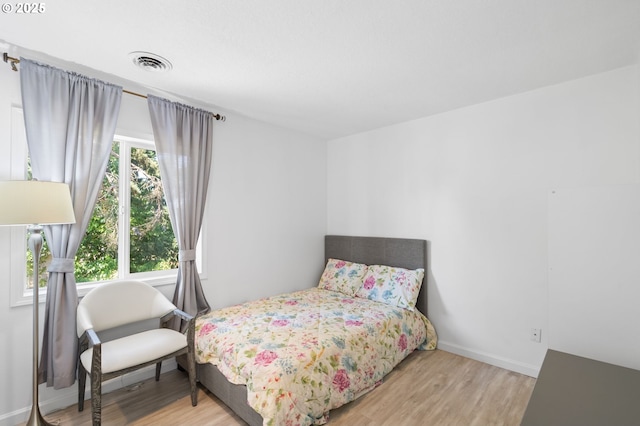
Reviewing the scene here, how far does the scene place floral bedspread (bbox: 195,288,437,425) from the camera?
1.84 metres

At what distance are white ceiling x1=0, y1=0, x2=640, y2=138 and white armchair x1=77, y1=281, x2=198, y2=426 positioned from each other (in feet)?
5.66

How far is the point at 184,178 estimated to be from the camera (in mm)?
2732

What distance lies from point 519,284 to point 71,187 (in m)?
3.69

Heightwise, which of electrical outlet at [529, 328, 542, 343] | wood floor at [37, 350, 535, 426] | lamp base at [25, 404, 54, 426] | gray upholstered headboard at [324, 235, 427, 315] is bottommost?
wood floor at [37, 350, 535, 426]

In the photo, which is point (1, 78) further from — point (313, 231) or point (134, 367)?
point (313, 231)

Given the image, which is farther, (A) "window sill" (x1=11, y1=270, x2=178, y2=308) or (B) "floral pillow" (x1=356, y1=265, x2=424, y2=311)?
(B) "floral pillow" (x1=356, y1=265, x2=424, y2=311)

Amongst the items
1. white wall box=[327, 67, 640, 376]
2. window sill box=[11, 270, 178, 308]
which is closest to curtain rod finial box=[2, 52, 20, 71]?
window sill box=[11, 270, 178, 308]

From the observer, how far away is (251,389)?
1853mm

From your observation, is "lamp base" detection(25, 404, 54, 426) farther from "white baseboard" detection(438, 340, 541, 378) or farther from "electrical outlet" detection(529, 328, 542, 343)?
"electrical outlet" detection(529, 328, 542, 343)

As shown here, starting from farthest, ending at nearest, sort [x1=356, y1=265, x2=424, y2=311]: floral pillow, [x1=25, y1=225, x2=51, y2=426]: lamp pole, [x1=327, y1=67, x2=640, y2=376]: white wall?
[x1=356, y1=265, x2=424, y2=311]: floral pillow < [x1=327, y1=67, x2=640, y2=376]: white wall < [x1=25, y1=225, x2=51, y2=426]: lamp pole

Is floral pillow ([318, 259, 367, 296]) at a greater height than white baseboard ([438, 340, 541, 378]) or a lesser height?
greater

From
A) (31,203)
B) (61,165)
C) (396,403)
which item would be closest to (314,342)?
(396,403)

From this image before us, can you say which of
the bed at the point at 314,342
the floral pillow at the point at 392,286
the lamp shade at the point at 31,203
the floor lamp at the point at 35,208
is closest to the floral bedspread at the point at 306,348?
the bed at the point at 314,342

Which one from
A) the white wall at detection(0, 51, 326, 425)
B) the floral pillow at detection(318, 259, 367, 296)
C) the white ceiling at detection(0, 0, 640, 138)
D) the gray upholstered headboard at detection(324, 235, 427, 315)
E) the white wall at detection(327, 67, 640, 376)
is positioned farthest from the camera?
the floral pillow at detection(318, 259, 367, 296)
